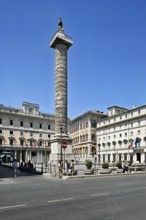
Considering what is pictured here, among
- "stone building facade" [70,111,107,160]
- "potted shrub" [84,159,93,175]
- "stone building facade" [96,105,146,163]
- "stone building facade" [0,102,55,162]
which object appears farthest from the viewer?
"stone building facade" [70,111,107,160]

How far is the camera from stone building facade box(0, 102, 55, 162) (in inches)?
3280

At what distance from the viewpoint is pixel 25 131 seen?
A: 291 feet

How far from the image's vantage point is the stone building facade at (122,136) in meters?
64.9

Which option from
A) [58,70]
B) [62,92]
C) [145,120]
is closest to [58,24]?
[58,70]

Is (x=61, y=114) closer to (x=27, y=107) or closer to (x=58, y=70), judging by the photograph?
(x=58, y=70)

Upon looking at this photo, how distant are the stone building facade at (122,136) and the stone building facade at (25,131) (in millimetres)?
19596

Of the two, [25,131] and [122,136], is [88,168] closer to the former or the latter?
[122,136]

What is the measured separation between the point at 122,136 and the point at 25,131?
3588 centimetres

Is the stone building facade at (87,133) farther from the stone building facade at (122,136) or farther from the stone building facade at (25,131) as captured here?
the stone building facade at (25,131)

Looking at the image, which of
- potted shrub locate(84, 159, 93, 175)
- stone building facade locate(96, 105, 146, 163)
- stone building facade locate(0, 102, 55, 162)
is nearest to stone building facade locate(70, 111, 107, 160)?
stone building facade locate(96, 105, 146, 163)

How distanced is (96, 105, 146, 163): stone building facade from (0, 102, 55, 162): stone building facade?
64.3 ft

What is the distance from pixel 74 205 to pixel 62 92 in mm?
30350

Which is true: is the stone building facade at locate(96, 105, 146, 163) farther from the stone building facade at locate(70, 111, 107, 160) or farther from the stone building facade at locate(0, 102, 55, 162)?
the stone building facade at locate(0, 102, 55, 162)

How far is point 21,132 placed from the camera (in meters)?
87.8
